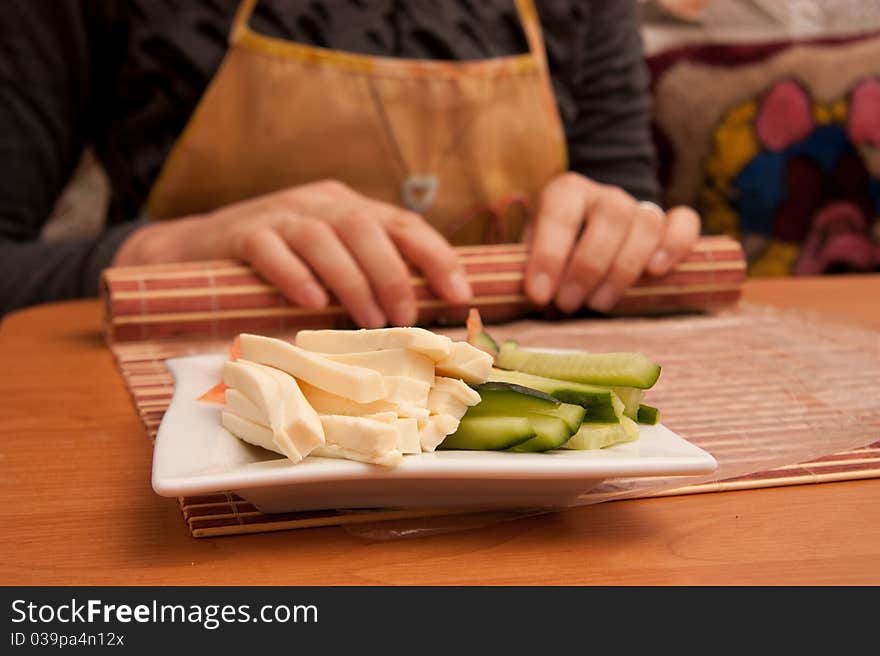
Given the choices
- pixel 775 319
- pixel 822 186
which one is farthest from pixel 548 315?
pixel 822 186

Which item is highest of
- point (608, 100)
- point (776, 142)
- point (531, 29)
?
point (531, 29)

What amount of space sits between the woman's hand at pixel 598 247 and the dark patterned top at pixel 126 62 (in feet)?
1.51

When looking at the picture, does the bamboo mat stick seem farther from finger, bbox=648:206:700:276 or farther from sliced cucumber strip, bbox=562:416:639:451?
sliced cucumber strip, bbox=562:416:639:451

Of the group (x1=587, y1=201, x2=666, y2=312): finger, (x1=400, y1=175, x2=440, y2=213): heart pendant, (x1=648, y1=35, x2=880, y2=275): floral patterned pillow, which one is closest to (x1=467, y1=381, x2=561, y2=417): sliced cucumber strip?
(x1=587, y1=201, x2=666, y2=312): finger

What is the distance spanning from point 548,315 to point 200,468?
2.03 feet

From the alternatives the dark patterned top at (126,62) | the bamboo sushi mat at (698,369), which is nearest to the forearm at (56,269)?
the dark patterned top at (126,62)

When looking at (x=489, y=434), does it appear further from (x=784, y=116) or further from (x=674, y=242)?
(x=784, y=116)

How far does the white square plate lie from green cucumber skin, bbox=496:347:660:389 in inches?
1.3

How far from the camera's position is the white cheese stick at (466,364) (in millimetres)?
489

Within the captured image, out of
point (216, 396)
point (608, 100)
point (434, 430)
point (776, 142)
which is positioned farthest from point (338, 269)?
point (776, 142)

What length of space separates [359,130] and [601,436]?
0.93 metres

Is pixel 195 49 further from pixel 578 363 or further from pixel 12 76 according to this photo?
pixel 578 363

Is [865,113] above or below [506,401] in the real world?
below

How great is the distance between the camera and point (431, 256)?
0.93 meters
